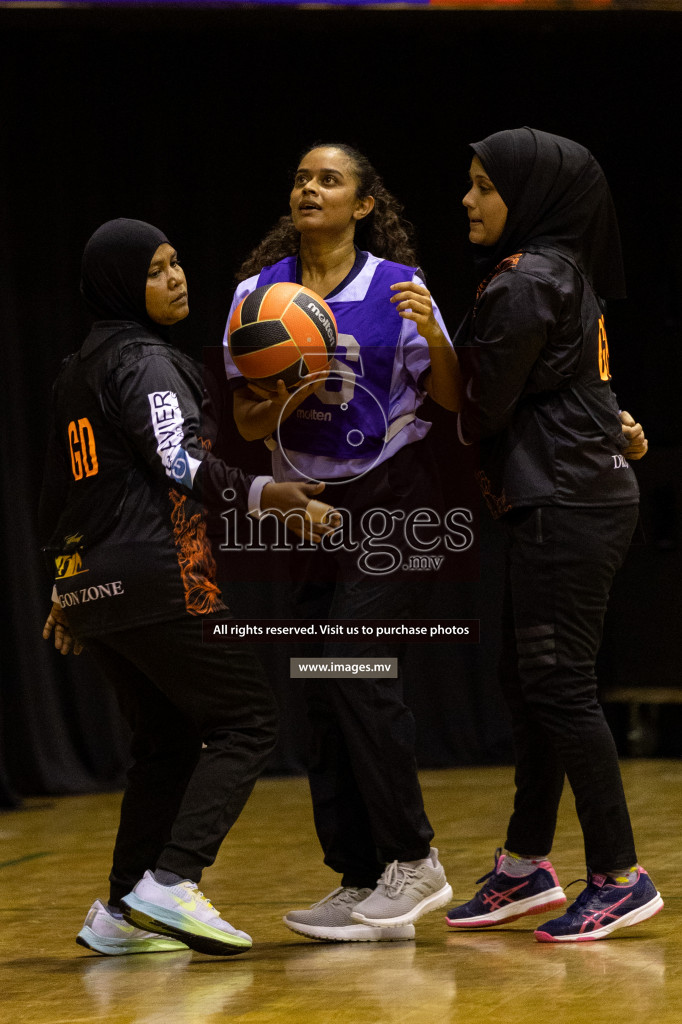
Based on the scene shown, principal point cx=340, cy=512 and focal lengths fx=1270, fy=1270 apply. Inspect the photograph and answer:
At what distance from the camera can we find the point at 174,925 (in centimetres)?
252

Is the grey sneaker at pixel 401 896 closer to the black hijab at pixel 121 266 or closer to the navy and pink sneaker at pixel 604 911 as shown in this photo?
the navy and pink sneaker at pixel 604 911

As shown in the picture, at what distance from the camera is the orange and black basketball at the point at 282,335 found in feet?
9.15

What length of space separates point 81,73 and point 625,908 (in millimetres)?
4630

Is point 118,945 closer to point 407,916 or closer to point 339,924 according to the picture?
point 339,924

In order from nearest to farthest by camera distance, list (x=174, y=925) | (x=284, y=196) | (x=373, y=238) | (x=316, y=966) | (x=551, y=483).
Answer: (x=174, y=925) < (x=316, y=966) < (x=551, y=483) < (x=373, y=238) < (x=284, y=196)

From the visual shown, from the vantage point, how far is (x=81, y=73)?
586 cm

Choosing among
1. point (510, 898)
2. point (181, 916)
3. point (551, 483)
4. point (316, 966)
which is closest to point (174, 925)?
point (181, 916)

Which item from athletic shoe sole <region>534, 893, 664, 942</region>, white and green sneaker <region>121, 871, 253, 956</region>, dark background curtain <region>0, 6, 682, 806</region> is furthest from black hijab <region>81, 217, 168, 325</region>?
dark background curtain <region>0, 6, 682, 806</region>

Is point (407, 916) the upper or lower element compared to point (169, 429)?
lower

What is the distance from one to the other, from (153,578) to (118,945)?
2.78ft

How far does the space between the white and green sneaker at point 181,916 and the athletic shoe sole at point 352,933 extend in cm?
31

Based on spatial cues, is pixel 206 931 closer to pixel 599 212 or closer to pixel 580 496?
pixel 580 496

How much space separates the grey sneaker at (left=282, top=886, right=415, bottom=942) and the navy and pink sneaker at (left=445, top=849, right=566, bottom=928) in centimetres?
18

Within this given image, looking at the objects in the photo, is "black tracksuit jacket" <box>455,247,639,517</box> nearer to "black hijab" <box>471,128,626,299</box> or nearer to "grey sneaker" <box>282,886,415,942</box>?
"black hijab" <box>471,128,626,299</box>
